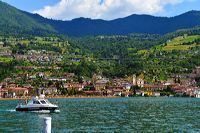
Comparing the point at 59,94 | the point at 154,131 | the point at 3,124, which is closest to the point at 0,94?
the point at 59,94

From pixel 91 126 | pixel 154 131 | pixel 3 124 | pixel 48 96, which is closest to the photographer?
pixel 154 131

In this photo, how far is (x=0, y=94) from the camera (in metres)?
188

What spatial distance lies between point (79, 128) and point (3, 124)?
1057 centimetres

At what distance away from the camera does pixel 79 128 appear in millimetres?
48781

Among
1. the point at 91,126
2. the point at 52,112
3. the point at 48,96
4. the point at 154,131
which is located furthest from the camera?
the point at 48,96

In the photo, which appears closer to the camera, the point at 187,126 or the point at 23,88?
the point at 187,126

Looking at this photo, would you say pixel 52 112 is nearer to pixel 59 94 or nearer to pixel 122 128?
pixel 122 128

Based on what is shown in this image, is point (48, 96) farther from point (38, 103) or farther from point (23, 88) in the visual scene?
point (38, 103)

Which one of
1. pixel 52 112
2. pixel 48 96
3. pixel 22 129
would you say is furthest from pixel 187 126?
pixel 48 96

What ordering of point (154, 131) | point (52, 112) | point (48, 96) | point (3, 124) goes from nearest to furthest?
point (154, 131) < point (3, 124) < point (52, 112) < point (48, 96)

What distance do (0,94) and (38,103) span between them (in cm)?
10830

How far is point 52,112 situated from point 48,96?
10828cm

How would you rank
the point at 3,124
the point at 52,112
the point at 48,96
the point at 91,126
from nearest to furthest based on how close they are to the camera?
the point at 91,126, the point at 3,124, the point at 52,112, the point at 48,96

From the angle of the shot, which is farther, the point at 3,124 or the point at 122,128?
the point at 3,124
